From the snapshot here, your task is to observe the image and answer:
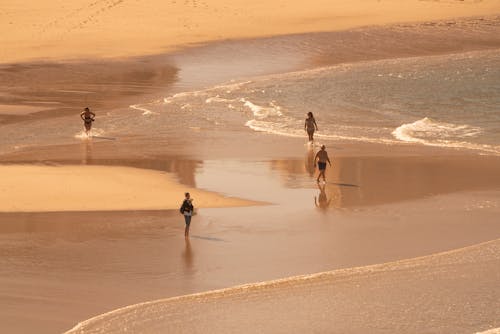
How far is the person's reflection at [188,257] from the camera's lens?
14.9 metres

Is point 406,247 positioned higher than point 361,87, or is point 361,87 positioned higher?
point 361,87

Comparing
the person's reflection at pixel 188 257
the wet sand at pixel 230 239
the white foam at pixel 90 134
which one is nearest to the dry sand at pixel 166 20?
the white foam at pixel 90 134

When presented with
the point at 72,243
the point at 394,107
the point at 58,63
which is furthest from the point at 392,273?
the point at 58,63

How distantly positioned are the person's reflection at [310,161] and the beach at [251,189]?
0.14 metres

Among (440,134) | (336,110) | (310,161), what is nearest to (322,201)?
(310,161)

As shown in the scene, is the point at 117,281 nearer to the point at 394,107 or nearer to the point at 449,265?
the point at 449,265

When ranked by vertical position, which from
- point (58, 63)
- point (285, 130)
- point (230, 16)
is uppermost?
point (230, 16)

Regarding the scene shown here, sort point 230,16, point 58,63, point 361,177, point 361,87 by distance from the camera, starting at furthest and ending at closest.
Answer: point 230,16, point 58,63, point 361,87, point 361,177

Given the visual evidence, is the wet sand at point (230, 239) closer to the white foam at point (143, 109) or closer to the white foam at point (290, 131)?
the white foam at point (290, 131)

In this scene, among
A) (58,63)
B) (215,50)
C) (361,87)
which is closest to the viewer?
(361,87)

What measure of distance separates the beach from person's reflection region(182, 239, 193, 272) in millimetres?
56

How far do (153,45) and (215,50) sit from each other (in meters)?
3.98

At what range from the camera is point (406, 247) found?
629 inches

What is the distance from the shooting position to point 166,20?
60.6m
